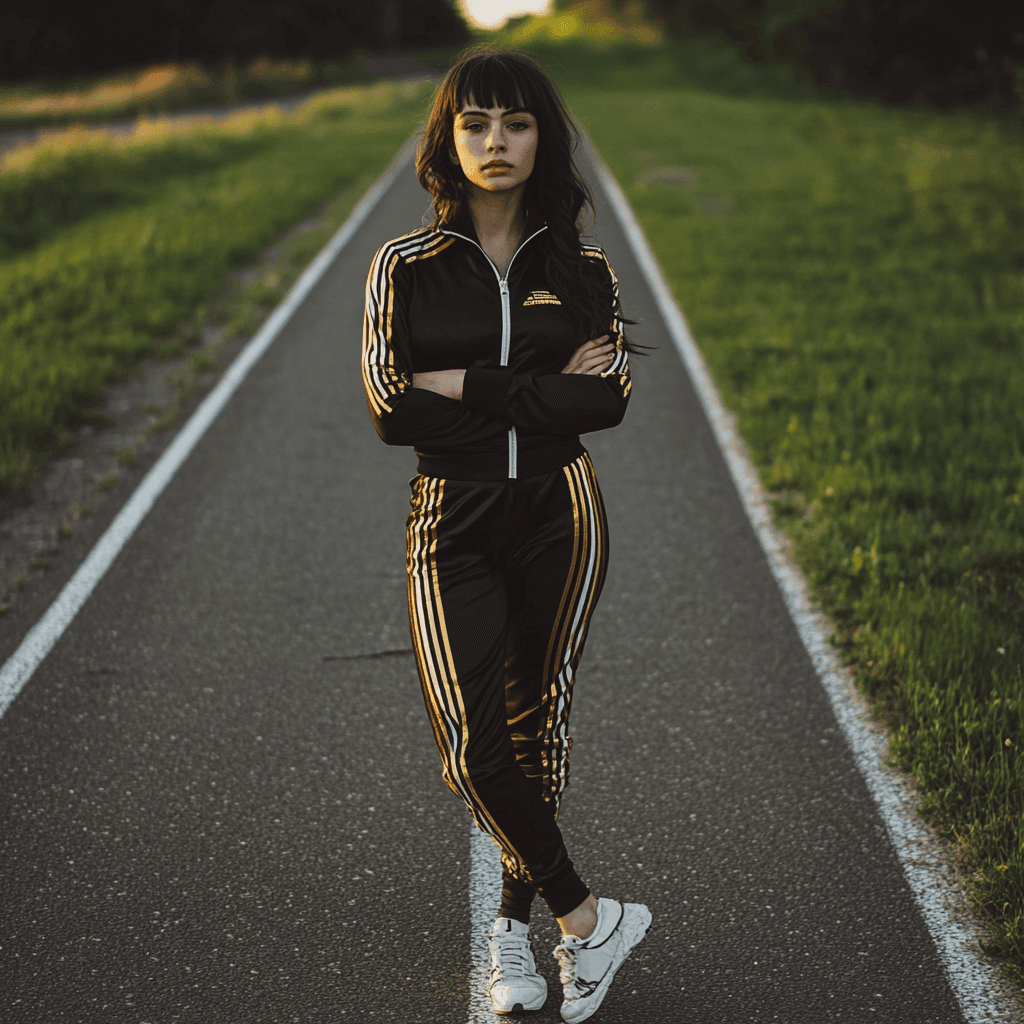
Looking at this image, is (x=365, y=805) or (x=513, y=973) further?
(x=365, y=805)

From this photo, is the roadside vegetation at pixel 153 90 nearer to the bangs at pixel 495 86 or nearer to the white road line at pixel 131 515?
the white road line at pixel 131 515

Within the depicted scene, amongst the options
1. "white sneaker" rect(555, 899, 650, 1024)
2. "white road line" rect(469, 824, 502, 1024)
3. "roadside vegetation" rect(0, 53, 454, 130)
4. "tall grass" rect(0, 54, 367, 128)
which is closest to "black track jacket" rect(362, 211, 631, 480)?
"white sneaker" rect(555, 899, 650, 1024)

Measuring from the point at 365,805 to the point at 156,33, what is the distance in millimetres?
67712

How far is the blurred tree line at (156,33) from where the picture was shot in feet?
194

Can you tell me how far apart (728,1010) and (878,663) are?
197 centimetres

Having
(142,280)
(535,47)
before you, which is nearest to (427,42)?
(535,47)

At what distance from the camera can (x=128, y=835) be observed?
3498 mm

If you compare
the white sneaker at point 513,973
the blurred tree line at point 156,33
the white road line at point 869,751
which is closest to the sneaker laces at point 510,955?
the white sneaker at point 513,973

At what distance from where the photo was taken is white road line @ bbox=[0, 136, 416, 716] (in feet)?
15.1

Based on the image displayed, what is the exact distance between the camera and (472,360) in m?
2.68

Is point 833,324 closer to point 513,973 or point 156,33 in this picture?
point 513,973

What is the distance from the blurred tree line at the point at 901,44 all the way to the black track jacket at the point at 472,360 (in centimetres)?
1050

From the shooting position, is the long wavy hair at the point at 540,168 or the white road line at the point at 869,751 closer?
the long wavy hair at the point at 540,168

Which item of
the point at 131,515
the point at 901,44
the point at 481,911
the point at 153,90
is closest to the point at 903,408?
the point at 131,515
